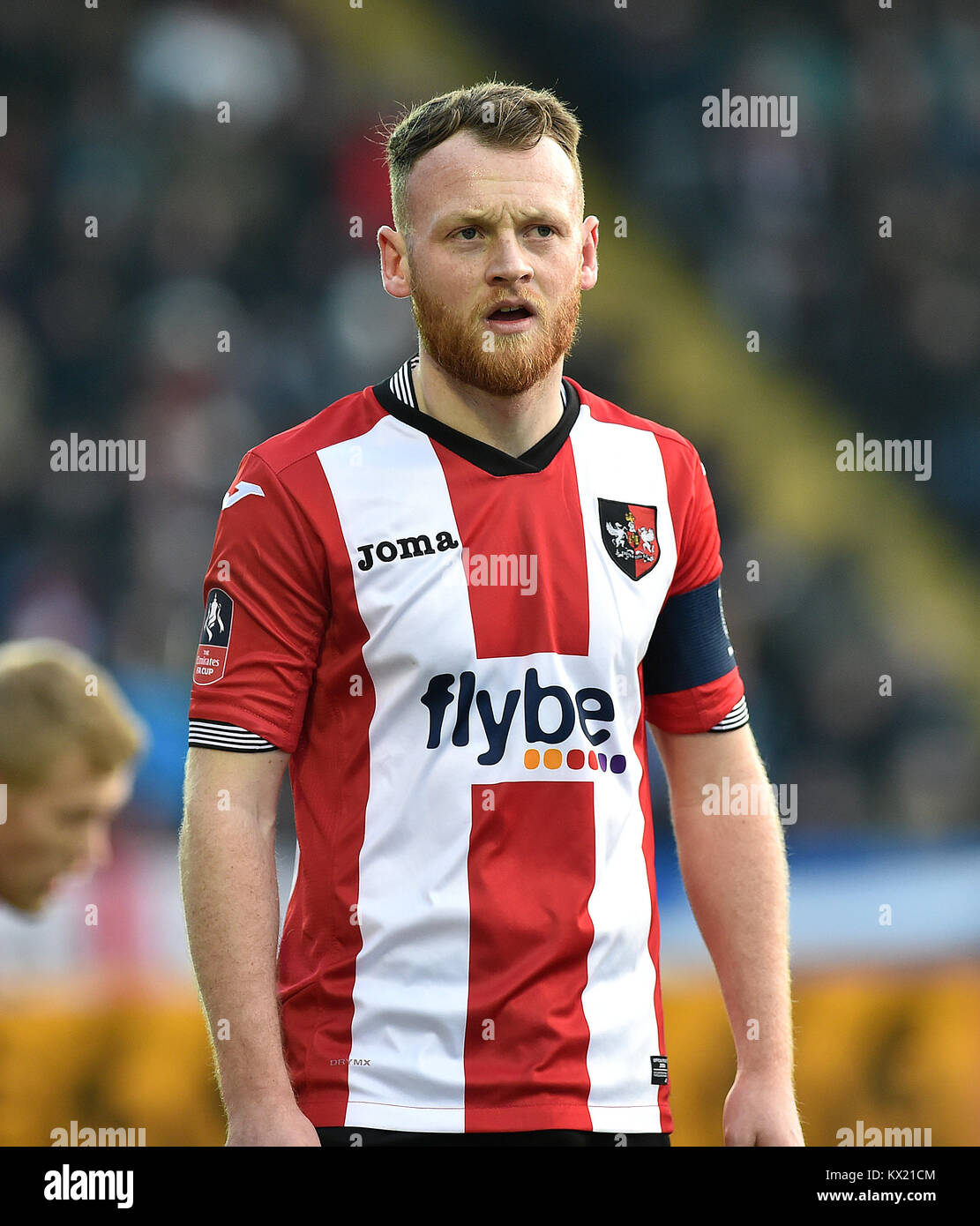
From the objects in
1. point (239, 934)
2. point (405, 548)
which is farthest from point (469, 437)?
point (239, 934)

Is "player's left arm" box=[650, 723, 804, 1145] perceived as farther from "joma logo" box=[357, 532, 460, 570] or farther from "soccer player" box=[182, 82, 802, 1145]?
"joma logo" box=[357, 532, 460, 570]

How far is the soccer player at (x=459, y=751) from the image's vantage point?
2.05 meters

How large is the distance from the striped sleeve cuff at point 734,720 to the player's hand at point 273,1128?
0.84m

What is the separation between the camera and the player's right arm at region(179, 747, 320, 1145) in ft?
6.53

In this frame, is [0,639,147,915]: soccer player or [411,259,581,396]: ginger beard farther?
[0,639,147,915]: soccer player

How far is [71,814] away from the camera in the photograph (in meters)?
4.00

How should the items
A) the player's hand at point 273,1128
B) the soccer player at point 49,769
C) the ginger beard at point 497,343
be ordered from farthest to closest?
1. the soccer player at point 49,769
2. the ginger beard at point 497,343
3. the player's hand at point 273,1128

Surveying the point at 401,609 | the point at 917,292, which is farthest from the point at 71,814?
the point at 917,292

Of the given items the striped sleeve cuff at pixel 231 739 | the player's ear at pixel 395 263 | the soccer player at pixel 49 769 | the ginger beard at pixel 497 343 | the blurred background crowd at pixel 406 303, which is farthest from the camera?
the blurred background crowd at pixel 406 303

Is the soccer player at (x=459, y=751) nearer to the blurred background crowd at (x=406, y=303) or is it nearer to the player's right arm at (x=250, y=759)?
the player's right arm at (x=250, y=759)

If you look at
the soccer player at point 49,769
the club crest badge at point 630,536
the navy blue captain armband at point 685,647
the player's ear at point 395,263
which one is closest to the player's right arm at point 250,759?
the player's ear at point 395,263

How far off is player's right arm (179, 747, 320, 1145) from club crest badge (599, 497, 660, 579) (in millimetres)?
586

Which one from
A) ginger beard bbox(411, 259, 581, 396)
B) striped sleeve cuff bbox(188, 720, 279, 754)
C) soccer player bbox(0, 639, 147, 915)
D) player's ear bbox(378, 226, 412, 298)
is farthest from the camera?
soccer player bbox(0, 639, 147, 915)

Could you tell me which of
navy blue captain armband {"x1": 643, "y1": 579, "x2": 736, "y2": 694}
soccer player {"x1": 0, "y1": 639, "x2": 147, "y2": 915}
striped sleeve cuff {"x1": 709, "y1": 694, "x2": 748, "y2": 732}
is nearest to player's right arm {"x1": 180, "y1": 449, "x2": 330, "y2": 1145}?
navy blue captain armband {"x1": 643, "y1": 579, "x2": 736, "y2": 694}
